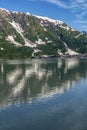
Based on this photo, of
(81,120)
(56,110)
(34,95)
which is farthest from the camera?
(34,95)

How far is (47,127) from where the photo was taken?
5562cm

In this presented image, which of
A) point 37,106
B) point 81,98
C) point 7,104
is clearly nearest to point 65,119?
point 37,106

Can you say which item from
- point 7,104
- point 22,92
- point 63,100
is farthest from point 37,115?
point 22,92

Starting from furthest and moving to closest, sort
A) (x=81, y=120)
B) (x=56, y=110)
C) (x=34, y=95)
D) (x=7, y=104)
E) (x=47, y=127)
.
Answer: (x=34, y=95) < (x=7, y=104) < (x=56, y=110) < (x=81, y=120) < (x=47, y=127)

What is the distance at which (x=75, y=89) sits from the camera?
104625 millimetres

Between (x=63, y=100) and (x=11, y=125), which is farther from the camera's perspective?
(x=63, y=100)

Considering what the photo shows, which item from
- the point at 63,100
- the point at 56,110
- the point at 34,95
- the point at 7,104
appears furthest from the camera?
the point at 34,95

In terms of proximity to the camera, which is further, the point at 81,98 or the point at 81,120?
the point at 81,98

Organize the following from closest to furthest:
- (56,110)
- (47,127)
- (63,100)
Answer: (47,127) < (56,110) < (63,100)

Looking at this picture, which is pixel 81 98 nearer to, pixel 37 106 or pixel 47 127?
pixel 37 106

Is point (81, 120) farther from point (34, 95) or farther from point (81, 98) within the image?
point (34, 95)

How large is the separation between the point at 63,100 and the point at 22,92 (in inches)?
734

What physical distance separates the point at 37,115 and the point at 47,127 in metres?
9.53

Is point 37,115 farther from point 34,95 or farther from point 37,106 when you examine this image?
point 34,95
